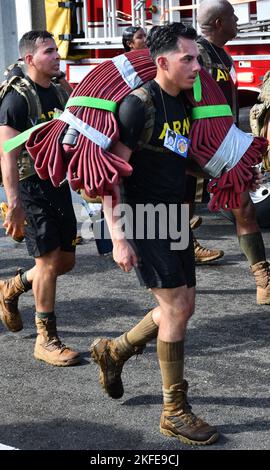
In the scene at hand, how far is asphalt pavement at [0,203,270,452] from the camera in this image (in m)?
4.35

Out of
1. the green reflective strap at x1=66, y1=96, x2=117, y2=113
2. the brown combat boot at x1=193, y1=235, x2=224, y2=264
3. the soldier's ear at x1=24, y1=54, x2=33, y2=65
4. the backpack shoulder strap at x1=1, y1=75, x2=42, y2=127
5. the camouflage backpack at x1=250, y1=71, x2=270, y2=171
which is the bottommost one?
the brown combat boot at x1=193, y1=235, x2=224, y2=264

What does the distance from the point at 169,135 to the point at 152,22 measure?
253 inches

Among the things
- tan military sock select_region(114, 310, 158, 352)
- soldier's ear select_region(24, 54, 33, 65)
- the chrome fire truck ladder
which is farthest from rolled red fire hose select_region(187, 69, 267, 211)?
the chrome fire truck ladder

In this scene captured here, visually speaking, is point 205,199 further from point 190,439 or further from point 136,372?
point 190,439

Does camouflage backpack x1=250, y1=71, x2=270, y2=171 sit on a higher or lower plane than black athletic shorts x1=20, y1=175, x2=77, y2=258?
higher

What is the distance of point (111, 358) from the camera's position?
183 inches

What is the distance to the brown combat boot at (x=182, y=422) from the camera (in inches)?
165

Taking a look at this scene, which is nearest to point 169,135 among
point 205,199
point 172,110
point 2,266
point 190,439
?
point 172,110

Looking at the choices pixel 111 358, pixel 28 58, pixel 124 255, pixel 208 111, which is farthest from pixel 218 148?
pixel 28 58

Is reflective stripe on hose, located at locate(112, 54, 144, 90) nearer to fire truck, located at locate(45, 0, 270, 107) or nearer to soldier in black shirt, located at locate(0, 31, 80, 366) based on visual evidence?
soldier in black shirt, located at locate(0, 31, 80, 366)

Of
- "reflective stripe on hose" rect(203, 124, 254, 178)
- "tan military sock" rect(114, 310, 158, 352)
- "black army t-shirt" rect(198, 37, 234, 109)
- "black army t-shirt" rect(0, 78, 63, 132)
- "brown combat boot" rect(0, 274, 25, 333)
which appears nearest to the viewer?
"reflective stripe on hose" rect(203, 124, 254, 178)

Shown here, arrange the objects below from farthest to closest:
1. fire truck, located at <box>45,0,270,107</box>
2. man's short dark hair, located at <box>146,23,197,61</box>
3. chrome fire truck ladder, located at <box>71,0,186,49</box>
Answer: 1. chrome fire truck ladder, located at <box>71,0,186,49</box>
2. fire truck, located at <box>45,0,270,107</box>
3. man's short dark hair, located at <box>146,23,197,61</box>

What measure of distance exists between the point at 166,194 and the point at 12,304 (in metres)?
1.81

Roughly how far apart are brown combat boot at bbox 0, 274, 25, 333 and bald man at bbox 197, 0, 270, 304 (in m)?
1.46
